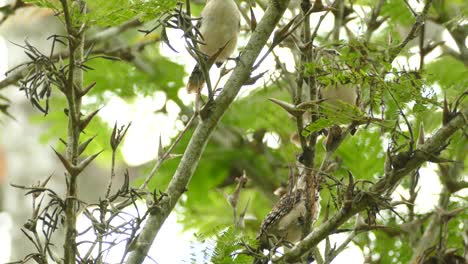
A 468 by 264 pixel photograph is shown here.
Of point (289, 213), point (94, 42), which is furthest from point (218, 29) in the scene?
point (94, 42)

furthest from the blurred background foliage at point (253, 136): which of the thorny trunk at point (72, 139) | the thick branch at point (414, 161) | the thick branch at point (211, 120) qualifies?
the thorny trunk at point (72, 139)

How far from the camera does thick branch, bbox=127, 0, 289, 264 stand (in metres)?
2.23

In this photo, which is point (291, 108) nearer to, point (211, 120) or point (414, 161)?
point (211, 120)

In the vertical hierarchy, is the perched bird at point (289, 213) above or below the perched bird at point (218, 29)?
below

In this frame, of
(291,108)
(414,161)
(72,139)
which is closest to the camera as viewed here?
(72,139)

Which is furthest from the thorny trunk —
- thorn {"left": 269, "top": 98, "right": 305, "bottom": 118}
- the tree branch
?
thorn {"left": 269, "top": 98, "right": 305, "bottom": 118}

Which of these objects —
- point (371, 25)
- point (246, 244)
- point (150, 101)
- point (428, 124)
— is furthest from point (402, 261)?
point (150, 101)

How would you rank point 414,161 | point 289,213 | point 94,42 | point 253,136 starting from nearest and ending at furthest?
point 414,161
point 94,42
point 289,213
point 253,136

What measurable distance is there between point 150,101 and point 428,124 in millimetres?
2122

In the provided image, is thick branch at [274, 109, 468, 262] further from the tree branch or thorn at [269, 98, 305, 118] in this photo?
the tree branch

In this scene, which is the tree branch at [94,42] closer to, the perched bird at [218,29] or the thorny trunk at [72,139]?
the thorny trunk at [72,139]

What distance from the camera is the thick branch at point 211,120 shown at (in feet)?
7.31

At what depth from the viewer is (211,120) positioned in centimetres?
230

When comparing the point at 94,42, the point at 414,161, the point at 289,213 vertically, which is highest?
the point at 94,42
